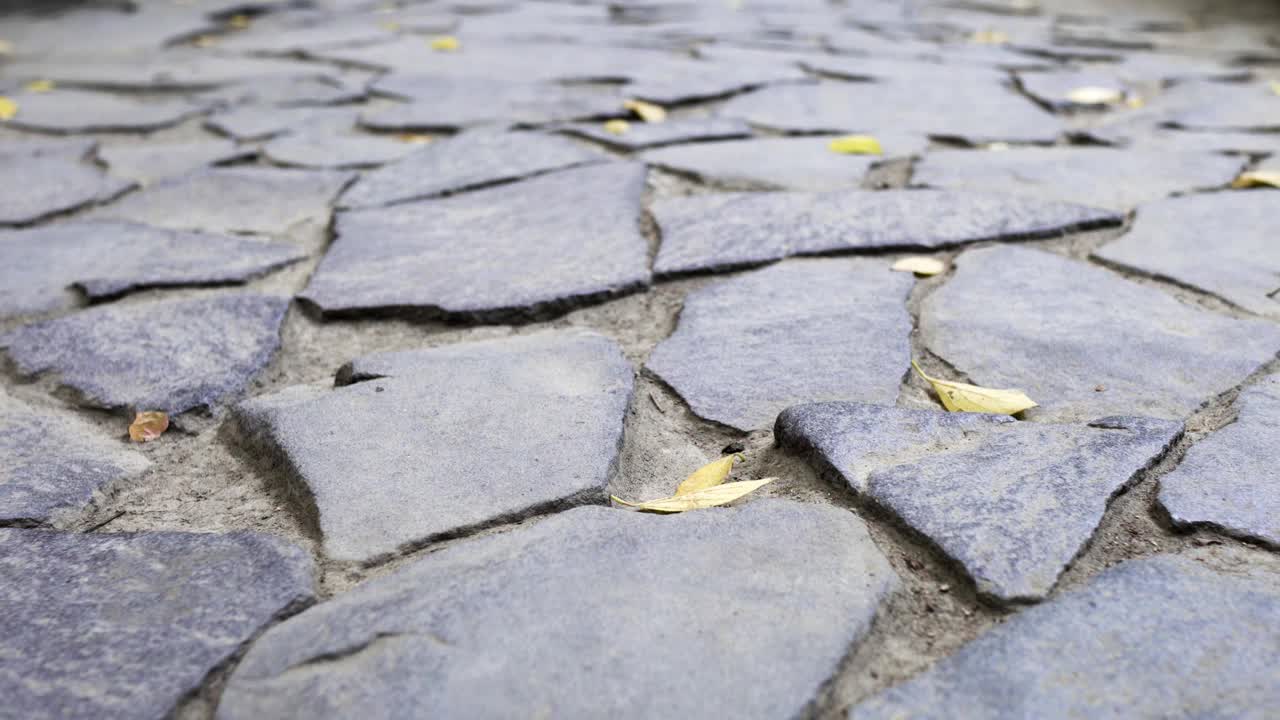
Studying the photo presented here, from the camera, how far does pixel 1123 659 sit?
0.79 meters

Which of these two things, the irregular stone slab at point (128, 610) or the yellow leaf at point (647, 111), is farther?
the yellow leaf at point (647, 111)

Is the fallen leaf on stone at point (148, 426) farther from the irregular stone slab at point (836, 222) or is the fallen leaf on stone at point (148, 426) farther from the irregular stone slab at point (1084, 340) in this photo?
the irregular stone slab at point (1084, 340)

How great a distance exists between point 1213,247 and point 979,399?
782 mm

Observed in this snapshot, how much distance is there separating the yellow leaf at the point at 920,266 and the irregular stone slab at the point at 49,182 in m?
1.65

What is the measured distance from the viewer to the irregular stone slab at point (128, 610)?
2.59 ft

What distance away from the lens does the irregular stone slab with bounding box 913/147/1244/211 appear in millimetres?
2016

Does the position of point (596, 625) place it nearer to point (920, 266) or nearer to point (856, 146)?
point (920, 266)

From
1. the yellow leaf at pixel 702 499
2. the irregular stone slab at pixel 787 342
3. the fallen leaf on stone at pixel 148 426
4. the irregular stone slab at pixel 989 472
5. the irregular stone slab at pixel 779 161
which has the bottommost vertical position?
the fallen leaf on stone at pixel 148 426

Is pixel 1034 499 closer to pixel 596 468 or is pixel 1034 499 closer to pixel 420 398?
pixel 596 468

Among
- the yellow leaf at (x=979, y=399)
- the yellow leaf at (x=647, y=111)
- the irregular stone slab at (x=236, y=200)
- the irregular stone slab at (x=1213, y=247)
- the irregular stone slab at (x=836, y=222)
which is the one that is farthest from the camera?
the yellow leaf at (x=647, y=111)

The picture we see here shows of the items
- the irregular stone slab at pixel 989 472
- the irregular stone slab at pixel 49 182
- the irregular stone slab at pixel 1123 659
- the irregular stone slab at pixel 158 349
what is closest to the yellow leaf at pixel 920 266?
the irregular stone slab at pixel 989 472

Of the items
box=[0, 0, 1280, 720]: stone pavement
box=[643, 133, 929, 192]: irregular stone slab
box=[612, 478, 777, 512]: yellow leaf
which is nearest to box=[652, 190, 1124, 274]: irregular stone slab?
box=[0, 0, 1280, 720]: stone pavement

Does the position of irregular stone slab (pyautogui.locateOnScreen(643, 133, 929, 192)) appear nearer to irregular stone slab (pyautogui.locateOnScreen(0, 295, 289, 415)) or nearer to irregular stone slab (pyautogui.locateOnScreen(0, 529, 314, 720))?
irregular stone slab (pyautogui.locateOnScreen(0, 295, 289, 415))

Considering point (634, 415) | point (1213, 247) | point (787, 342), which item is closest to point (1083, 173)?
point (1213, 247)
